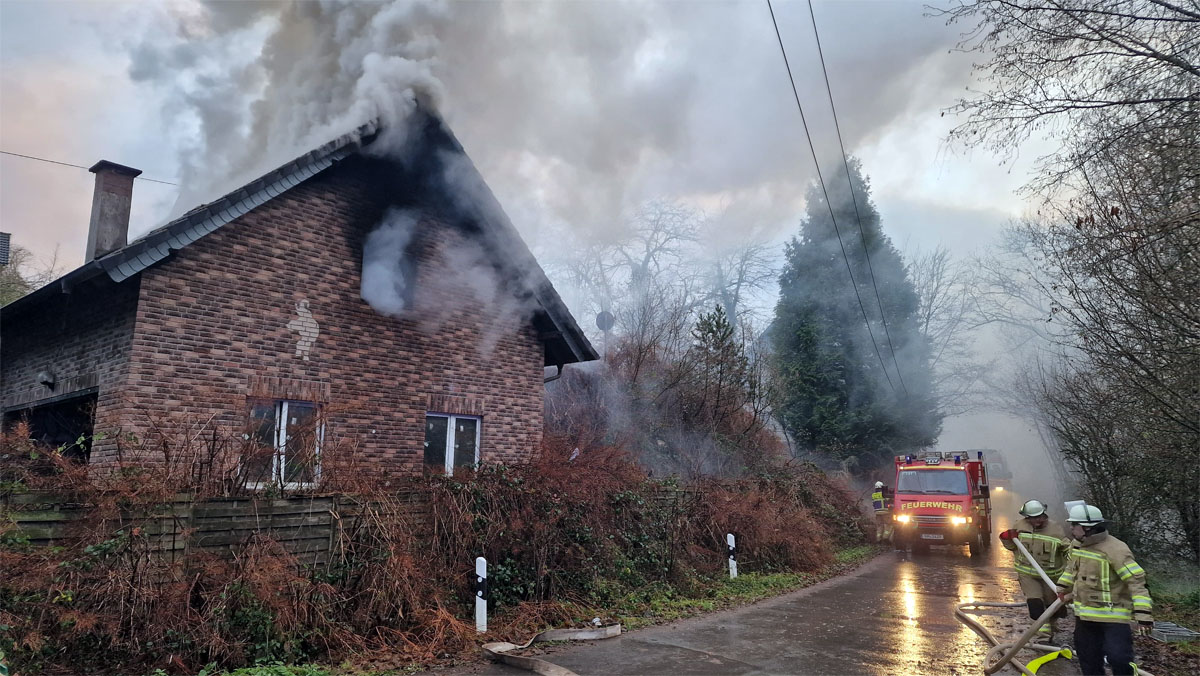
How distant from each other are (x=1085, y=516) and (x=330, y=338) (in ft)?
30.4

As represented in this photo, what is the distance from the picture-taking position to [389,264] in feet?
36.2

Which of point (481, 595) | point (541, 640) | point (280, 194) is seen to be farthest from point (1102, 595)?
point (280, 194)

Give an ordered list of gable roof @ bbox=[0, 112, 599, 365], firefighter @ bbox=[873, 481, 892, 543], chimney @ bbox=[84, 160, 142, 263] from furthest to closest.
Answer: firefighter @ bbox=[873, 481, 892, 543] < chimney @ bbox=[84, 160, 142, 263] < gable roof @ bbox=[0, 112, 599, 365]

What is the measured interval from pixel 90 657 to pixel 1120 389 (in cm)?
1288

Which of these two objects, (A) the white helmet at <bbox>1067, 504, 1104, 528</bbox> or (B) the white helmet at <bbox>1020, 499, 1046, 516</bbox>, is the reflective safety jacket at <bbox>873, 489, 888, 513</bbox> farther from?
(A) the white helmet at <bbox>1067, 504, 1104, 528</bbox>

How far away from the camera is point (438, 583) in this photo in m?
7.73

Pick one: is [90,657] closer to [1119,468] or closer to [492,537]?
[492,537]

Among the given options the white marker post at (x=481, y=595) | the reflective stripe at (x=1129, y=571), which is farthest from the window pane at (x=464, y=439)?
the reflective stripe at (x=1129, y=571)

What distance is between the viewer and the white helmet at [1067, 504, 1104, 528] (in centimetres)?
600

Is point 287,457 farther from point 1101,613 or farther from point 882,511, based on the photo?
point 882,511

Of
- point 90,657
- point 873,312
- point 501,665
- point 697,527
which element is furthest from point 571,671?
point 873,312

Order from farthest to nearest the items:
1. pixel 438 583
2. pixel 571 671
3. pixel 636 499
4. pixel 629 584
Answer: pixel 636 499 < pixel 629 584 < pixel 438 583 < pixel 571 671

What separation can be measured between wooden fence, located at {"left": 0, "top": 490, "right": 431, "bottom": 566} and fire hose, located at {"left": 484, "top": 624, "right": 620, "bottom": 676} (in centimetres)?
170

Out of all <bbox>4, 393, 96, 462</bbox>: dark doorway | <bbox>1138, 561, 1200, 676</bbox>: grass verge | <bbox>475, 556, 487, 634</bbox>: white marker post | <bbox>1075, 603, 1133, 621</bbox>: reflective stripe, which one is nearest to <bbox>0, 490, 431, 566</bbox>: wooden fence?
<bbox>475, 556, 487, 634</bbox>: white marker post
